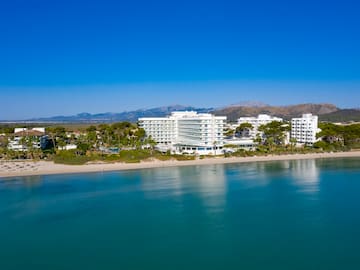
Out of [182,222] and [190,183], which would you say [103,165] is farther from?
[182,222]

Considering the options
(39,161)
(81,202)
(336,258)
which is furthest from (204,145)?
(336,258)

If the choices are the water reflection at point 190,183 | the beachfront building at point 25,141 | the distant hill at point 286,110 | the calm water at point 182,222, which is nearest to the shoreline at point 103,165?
the water reflection at point 190,183

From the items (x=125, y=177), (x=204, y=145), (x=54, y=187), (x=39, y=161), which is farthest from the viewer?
(x=204, y=145)

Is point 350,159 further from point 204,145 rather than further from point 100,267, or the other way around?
point 100,267

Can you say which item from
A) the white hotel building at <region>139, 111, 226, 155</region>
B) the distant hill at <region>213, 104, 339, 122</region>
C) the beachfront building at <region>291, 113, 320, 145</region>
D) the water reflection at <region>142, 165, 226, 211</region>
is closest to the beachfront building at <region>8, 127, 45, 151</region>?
the white hotel building at <region>139, 111, 226, 155</region>

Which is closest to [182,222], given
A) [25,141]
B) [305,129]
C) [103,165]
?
[103,165]

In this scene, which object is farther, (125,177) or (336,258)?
(125,177)

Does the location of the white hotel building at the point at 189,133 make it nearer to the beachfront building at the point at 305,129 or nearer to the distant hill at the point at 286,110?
the beachfront building at the point at 305,129
